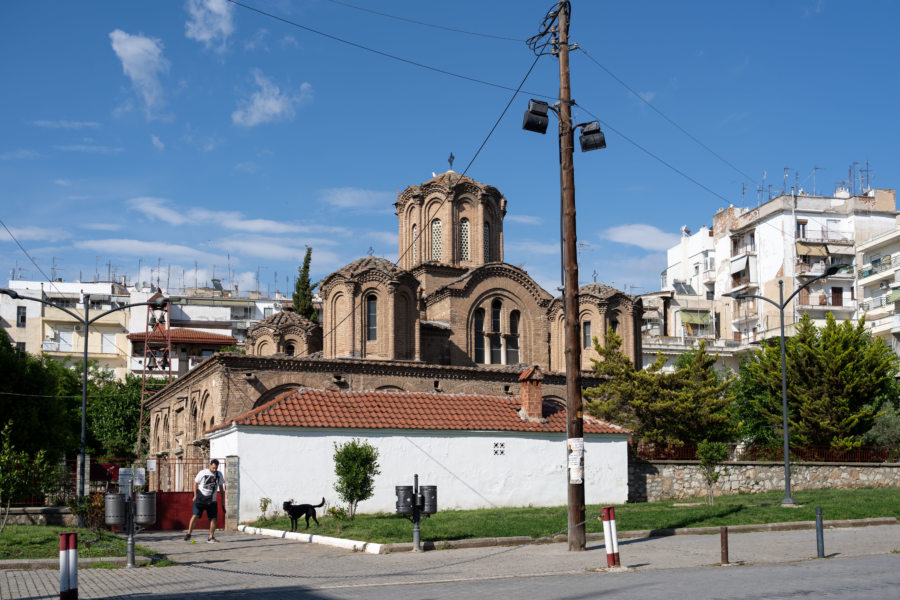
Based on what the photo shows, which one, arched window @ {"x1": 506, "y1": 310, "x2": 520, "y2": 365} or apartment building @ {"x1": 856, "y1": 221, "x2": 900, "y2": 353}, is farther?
apartment building @ {"x1": 856, "y1": 221, "x2": 900, "y2": 353}

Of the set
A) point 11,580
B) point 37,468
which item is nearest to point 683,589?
point 11,580

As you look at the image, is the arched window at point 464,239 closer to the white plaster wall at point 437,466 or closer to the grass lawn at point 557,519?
the white plaster wall at point 437,466

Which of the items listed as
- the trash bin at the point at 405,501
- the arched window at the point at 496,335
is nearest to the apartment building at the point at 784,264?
the arched window at the point at 496,335

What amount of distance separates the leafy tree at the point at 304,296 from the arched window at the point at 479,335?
17.1 m

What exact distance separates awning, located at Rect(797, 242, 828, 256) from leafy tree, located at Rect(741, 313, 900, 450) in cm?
2575

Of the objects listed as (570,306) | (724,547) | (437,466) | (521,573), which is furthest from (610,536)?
(437,466)

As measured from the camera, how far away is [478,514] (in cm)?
2141

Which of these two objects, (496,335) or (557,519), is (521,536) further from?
(496,335)

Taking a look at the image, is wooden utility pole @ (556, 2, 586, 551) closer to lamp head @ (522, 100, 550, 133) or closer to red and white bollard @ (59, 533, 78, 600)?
lamp head @ (522, 100, 550, 133)

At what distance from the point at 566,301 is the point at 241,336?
71.0m

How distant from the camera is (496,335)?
4091 cm

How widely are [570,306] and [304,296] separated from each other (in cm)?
4219

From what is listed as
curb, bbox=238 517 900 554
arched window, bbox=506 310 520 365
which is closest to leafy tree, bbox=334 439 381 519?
curb, bbox=238 517 900 554

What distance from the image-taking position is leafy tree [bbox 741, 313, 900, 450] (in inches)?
1336
